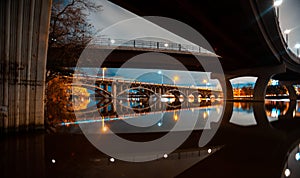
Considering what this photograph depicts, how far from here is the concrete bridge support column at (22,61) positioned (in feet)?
18.9

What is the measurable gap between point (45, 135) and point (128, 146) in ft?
10.8

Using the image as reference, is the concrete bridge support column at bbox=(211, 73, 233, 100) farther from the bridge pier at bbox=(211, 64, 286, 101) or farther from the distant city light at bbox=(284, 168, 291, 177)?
the distant city light at bbox=(284, 168, 291, 177)

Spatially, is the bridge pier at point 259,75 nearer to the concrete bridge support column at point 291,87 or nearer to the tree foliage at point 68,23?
the concrete bridge support column at point 291,87

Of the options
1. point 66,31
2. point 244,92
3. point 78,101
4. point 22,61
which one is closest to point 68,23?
point 66,31

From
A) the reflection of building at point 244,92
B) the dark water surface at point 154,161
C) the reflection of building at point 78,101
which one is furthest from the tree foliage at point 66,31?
the reflection of building at point 244,92

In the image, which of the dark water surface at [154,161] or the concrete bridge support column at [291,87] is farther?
the concrete bridge support column at [291,87]

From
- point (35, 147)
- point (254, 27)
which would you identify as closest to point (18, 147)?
point (35, 147)

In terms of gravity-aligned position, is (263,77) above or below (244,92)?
above

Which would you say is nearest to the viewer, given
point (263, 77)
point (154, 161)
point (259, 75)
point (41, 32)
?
point (154, 161)

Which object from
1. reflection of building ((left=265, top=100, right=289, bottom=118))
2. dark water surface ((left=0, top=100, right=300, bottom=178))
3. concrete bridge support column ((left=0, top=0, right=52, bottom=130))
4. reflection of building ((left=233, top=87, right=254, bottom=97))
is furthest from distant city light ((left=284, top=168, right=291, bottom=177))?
reflection of building ((left=233, top=87, right=254, bottom=97))

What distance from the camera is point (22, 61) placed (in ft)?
20.6

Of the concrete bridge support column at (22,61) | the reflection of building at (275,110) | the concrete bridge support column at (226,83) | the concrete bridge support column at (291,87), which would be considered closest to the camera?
the concrete bridge support column at (22,61)

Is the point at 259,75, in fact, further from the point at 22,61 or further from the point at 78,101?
the point at 22,61

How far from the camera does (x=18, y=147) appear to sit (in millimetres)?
4680
